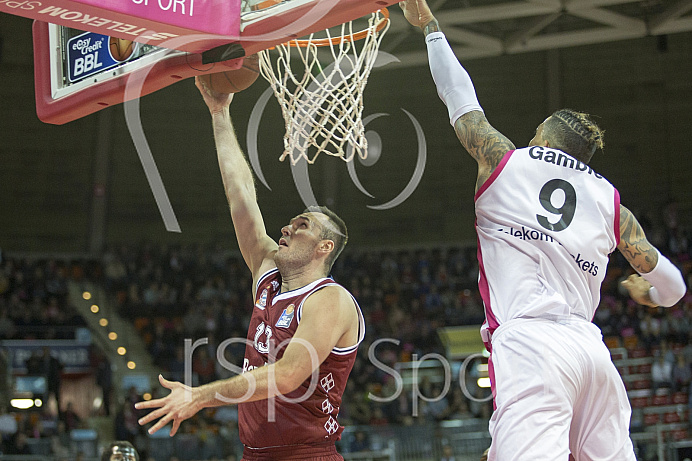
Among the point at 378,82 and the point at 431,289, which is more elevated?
the point at 378,82

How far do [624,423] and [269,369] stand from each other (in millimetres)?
1502

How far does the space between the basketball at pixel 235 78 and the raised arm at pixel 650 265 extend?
2193 millimetres

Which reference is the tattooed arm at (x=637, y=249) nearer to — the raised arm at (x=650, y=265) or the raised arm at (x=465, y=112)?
the raised arm at (x=650, y=265)

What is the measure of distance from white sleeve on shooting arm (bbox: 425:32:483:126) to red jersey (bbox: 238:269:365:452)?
3.59 ft

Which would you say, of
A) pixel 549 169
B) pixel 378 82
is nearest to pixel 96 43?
pixel 549 169

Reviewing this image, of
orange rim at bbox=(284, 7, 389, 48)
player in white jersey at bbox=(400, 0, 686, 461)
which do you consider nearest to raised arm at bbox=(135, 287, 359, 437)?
player in white jersey at bbox=(400, 0, 686, 461)

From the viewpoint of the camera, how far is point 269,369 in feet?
10.7

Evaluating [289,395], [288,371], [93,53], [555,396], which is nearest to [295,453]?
[289,395]

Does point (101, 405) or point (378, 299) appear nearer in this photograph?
point (101, 405)

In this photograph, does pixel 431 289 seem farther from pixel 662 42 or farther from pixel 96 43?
pixel 96 43

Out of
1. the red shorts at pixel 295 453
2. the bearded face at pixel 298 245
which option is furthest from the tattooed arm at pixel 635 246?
the red shorts at pixel 295 453

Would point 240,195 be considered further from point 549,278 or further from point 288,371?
point 549,278

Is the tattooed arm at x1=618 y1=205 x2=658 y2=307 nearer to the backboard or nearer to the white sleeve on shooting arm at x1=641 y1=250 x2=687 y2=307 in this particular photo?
the white sleeve on shooting arm at x1=641 y1=250 x2=687 y2=307

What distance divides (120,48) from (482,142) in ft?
6.94
